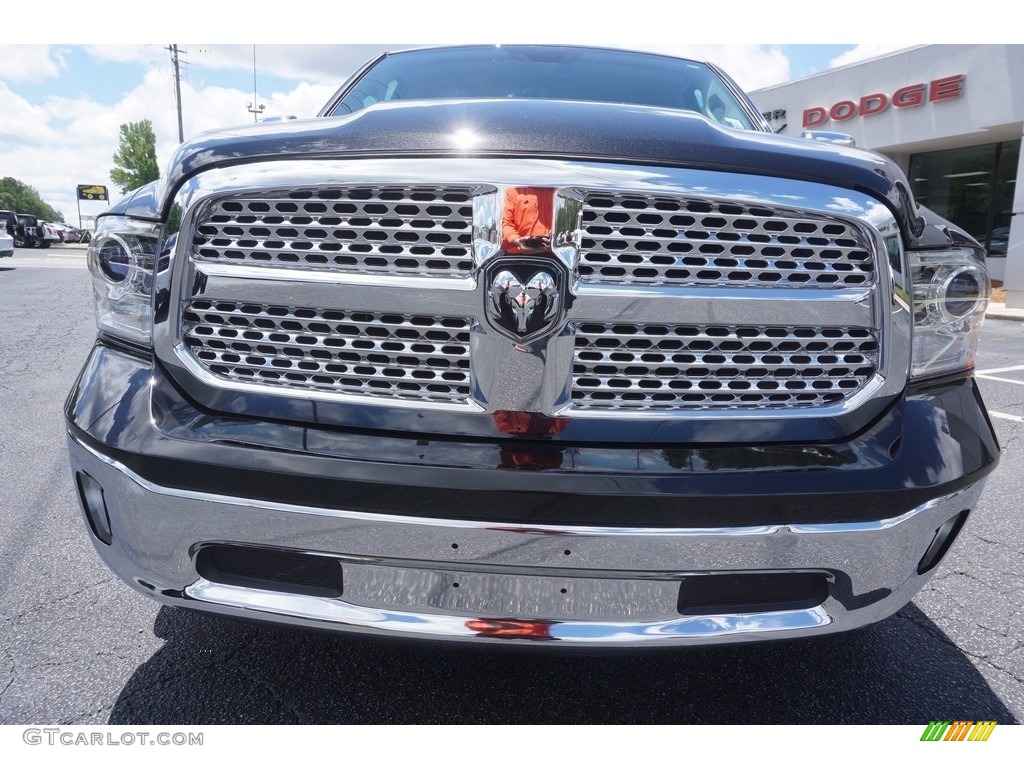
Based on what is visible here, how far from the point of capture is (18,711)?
167 centimetres

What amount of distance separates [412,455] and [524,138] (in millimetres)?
680

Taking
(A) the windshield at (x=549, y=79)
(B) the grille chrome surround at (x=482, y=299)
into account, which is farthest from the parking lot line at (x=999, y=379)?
(B) the grille chrome surround at (x=482, y=299)

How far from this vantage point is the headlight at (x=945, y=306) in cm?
154

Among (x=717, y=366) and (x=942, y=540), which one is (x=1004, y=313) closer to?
(x=942, y=540)

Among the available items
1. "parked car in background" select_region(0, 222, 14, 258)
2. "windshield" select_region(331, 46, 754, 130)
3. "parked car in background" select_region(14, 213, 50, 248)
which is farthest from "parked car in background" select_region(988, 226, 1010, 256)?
"parked car in background" select_region(14, 213, 50, 248)

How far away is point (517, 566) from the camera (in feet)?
4.42

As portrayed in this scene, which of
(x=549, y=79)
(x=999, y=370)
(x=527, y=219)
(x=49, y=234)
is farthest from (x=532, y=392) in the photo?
(x=49, y=234)

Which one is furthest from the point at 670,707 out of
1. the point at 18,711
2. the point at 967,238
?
the point at 18,711

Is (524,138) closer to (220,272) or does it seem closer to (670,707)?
(220,272)

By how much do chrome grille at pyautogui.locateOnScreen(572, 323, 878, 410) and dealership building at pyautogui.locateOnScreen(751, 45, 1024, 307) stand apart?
1344 cm

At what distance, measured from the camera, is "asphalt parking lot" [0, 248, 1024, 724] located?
1705mm

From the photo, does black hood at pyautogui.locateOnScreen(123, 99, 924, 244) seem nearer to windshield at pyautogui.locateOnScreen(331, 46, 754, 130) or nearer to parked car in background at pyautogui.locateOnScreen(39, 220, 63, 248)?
windshield at pyautogui.locateOnScreen(331, 46, 754, 130)

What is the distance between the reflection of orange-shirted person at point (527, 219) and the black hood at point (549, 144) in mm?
96

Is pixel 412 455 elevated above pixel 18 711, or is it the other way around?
pixel 412 455
